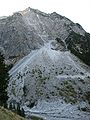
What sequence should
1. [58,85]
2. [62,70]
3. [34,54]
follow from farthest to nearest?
1. [34,54]
2. [62,70]
3. [58,85]

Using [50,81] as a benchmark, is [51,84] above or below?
below

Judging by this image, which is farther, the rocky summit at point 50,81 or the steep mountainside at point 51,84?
the steep mountainside at point 51,84

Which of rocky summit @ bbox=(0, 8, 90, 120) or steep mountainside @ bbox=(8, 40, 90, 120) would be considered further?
steep mountainside @ bbox=(8, 40, 90, 120)

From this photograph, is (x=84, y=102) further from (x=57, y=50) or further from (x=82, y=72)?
(x=57, y=50)

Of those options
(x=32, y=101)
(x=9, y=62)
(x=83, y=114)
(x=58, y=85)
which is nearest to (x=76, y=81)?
(x=58, y=85)

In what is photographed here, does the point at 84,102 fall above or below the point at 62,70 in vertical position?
below

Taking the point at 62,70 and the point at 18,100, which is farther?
the point at 62,70

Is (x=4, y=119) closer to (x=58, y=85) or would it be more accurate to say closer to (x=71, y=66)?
(x=58, y=85)

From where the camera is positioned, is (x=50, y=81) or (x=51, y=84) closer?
(x=51, y=84)

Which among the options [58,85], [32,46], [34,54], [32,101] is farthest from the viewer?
[32,46]

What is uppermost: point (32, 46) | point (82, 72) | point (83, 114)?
point (32, 46)
